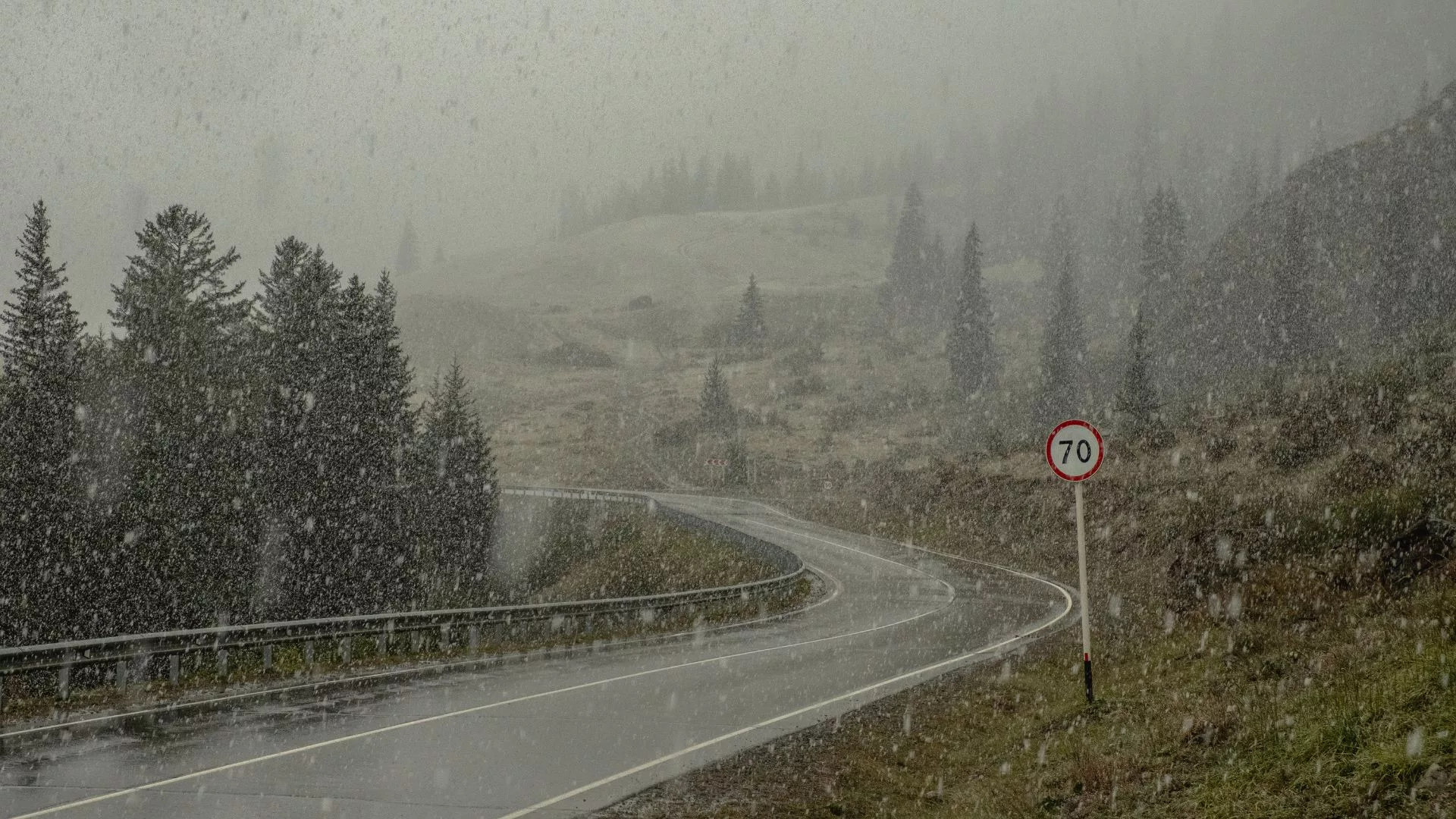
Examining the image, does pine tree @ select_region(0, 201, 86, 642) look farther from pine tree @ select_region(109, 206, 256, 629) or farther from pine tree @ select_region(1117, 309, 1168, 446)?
pine tree @ select_region(1117, 309, 1168, 446)

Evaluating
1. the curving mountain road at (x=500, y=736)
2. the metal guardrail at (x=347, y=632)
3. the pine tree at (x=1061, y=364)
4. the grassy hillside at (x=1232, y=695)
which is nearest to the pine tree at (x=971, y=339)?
the pine tree at (x=1061, y=364)

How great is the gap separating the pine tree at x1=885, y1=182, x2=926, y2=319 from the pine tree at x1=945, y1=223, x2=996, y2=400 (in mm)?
36484

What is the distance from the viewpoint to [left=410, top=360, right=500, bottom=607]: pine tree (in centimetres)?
4566

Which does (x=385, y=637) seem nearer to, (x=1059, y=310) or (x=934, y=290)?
(x=1059, y=310)

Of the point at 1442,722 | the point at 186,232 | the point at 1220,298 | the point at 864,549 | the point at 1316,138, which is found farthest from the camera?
the point at 1316,138

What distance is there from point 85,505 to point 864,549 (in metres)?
29.4

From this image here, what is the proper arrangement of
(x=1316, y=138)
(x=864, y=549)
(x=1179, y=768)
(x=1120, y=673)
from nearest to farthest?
1. (x=1179, y=768)
2. (x=1120, y=673)
3. (x=864, y=549)
4. (x=1316, y=138)

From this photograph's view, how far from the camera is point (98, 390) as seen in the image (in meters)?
32.0

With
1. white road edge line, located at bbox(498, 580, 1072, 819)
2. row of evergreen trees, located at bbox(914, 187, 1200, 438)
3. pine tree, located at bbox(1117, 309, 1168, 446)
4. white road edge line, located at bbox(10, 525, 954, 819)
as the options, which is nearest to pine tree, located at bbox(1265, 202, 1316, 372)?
row of evergreen trees, located at bbox(914, 187, 1200, 438)

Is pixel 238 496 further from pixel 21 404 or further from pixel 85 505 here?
pixel 21 404

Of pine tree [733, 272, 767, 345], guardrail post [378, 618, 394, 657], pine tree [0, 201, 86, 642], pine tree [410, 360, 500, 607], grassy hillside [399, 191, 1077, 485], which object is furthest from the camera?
pine tree [733, 272, 767, 345]

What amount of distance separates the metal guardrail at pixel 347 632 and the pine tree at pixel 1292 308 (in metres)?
44.2

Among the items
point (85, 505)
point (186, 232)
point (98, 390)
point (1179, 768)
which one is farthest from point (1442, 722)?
point (186, 232)

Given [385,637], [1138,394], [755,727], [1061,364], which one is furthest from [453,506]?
[1061,364]
